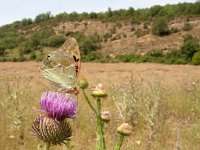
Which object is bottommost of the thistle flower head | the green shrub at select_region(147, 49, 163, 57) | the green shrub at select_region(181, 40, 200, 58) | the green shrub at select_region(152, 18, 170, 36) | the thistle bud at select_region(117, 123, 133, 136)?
the green shrub at select_region(147, 49, 163, 57)

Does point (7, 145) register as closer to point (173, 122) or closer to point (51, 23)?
point (173, 122)

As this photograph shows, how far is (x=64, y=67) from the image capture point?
7.90 feet

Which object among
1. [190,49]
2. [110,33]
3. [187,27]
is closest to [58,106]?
[190,49]

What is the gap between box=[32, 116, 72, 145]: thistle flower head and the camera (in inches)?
92.4

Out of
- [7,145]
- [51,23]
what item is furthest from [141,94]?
[51,23]

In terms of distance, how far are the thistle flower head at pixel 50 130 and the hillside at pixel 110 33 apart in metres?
38.7

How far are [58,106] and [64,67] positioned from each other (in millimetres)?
212

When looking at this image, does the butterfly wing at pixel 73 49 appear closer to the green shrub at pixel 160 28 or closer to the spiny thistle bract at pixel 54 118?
the spiny thistle bract at pixel 54 118

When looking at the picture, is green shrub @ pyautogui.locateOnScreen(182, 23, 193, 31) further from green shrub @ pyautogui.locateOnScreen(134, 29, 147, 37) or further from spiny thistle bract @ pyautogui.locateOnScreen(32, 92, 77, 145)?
spiny thistle bract @ pyautogui.locateOnScreen(32, 92, 77, 145)

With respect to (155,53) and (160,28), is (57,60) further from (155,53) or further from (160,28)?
(160,28)

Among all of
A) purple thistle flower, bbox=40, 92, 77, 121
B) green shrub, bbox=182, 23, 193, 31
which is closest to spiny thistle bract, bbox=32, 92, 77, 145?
purple thistle flower, bbox=40, 92, 77, 121

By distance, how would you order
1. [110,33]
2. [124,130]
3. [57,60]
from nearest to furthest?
[124,130], [57,60], [110,33]

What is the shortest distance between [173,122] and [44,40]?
159ft

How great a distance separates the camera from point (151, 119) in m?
7.33
